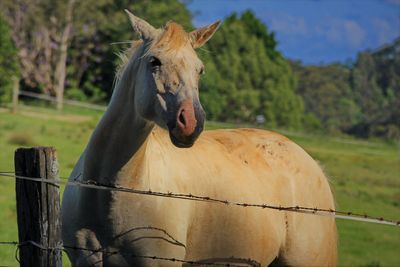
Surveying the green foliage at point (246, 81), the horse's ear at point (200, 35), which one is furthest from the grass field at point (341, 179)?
the green foliage at point (246, 81)

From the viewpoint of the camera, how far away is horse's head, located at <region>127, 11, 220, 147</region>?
4.30m

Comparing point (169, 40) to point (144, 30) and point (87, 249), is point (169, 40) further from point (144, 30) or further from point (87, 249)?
point (87, 249)

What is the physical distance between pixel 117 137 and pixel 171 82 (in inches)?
21.2

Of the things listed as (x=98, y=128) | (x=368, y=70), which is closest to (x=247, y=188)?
(x=98, y=128)

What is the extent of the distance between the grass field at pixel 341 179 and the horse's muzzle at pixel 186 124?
9.53 ft

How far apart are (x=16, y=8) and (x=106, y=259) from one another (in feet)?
133

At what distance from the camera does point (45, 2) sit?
42.4m

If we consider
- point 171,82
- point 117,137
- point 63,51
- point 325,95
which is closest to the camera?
point 171,82

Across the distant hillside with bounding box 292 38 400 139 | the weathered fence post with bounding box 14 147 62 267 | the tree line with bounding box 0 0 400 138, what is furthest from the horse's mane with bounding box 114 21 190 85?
the distant hillside with bounding box 292 38 400 139

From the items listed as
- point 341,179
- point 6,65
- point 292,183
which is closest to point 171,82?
point 292,183

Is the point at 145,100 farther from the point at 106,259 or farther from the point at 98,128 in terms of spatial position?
the point at 106,259

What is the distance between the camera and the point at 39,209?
3.92 m

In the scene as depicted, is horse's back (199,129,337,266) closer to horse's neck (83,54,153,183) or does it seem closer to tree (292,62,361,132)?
horse's neck (83,54,153,183)

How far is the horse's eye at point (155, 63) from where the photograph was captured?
4.61 metres
